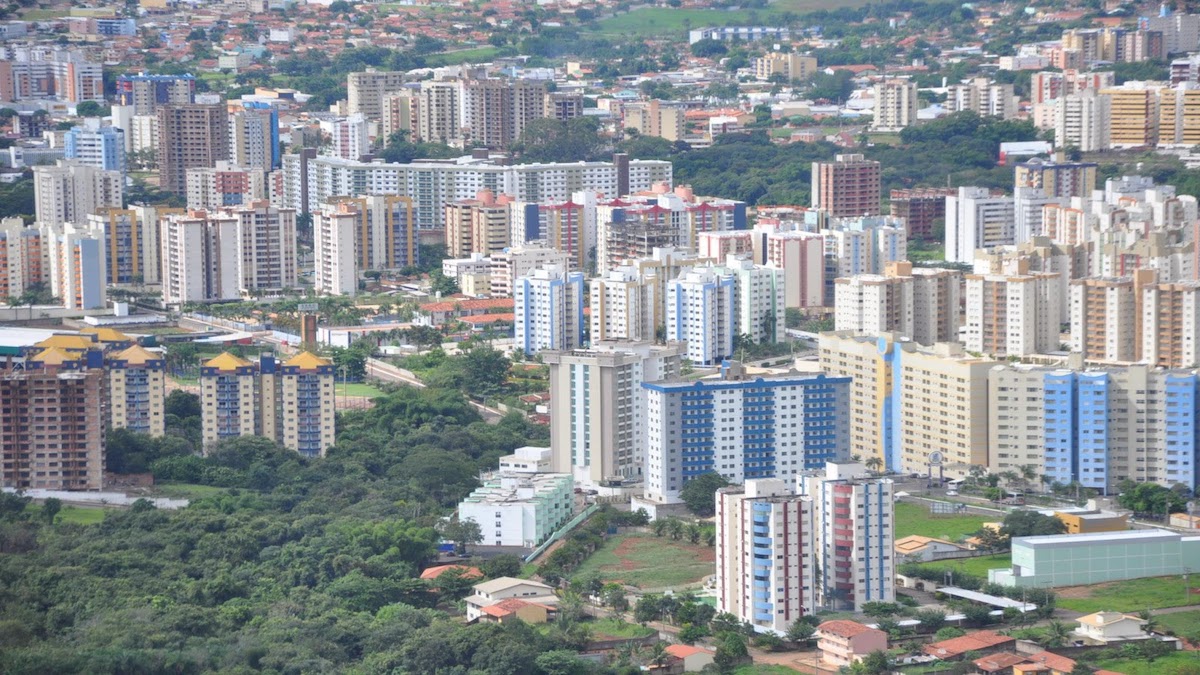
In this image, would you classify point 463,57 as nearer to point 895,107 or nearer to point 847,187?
point 895,107

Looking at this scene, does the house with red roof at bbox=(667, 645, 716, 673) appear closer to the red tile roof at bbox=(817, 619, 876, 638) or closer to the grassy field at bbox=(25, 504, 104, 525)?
the red tile roof at bbox=(817, 619, 876, 638)

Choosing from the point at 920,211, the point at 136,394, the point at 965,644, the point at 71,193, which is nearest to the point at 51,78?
the point at 71,193

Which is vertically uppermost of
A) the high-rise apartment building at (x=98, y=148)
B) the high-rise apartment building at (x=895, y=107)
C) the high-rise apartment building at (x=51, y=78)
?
the high-rise apartment building at (x=51, y=78)

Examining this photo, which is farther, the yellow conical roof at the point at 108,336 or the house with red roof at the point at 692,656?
the yellow conical roof at the point at 108,336

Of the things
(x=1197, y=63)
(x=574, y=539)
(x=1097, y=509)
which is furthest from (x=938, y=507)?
(x=1197, y=63)

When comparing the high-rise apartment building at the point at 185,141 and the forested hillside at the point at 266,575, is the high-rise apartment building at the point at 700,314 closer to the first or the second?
the forested hillside at the point at 266,575

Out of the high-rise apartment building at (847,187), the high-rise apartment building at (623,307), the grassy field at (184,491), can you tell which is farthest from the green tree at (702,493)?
the high-rise apartment building at (847,187)
